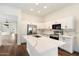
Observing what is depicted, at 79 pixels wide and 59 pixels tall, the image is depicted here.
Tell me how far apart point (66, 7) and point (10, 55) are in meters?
1.34

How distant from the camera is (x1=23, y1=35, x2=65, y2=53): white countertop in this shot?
58.4 inches

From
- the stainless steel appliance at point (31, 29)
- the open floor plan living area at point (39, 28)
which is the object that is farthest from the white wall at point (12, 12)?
the stainless steel appliance at point (31, 29)

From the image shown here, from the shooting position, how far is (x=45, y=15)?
5.30 ft

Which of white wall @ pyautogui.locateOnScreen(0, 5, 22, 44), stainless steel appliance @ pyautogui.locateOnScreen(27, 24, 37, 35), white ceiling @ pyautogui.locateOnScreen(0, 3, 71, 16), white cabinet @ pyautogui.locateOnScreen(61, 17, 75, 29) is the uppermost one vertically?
white ceiling @ pyautogui.locateOnScreen(0, 3, 71, 16)

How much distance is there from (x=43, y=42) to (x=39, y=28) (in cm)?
28

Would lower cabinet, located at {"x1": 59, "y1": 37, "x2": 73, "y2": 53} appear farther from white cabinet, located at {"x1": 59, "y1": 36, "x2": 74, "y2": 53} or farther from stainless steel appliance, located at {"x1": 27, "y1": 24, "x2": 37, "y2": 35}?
stainless steel appliance, located at {"x1": 27, "y1": 24, "x2": 37, "y2": 35}

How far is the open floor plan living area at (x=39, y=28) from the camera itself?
58.6 inches

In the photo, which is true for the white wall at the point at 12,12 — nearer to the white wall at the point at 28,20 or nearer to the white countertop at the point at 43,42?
the white wall at the point at 28,20

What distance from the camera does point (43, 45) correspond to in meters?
1.51

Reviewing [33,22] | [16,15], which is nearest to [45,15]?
[33,22]

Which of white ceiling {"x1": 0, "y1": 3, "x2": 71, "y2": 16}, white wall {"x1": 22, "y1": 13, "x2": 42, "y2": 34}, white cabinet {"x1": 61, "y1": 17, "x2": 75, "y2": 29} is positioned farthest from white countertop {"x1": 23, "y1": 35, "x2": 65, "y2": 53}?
white ceiling {"x1": 0, "y1": 3, "x2": 71, "y2": 16}

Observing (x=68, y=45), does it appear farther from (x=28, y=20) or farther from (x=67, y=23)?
(x=28, y=20)

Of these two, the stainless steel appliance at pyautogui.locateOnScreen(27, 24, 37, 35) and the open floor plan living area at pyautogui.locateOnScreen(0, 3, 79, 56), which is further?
the stainless steel appliance at pyautogui.locateOnScreen(27, 24, 37, 35)

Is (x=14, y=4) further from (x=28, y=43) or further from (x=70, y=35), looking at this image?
(x=70, y=35)
